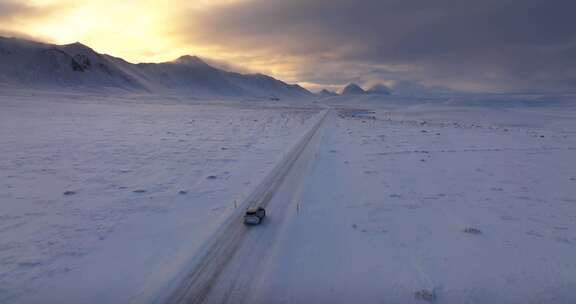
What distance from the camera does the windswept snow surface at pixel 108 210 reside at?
7.55 metres

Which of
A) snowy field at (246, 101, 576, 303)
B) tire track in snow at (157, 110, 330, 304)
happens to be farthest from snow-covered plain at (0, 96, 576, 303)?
tire track in snow at (157, 110, 330, 304)

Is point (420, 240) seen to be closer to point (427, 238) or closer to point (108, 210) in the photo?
point (427, 238)

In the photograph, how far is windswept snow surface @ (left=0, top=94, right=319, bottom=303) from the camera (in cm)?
755

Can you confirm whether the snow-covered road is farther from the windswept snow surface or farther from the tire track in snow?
the windswept snow surface

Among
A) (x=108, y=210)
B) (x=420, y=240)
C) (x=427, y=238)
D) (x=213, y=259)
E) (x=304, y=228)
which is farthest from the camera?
(x=108, y=210)

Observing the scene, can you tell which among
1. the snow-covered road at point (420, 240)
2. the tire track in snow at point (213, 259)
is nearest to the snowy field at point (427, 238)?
the snow-covered road at point (420, 240)

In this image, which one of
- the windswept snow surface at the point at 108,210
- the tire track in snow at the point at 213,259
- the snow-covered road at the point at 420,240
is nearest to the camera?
the tire track in snow at the point at 213,259

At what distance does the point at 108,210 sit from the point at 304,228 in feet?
20.8

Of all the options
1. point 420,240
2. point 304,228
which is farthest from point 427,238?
point 304,228

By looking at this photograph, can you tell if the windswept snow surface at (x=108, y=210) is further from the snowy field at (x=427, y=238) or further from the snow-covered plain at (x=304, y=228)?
the snowy field at (x=427, y=238)

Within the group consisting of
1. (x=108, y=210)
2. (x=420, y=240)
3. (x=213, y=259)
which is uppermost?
(x=420, y=240)

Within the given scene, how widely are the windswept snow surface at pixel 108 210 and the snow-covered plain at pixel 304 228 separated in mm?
48

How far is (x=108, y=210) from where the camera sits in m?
11.7

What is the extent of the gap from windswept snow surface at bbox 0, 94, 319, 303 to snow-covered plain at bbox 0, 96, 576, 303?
5 centimetres
